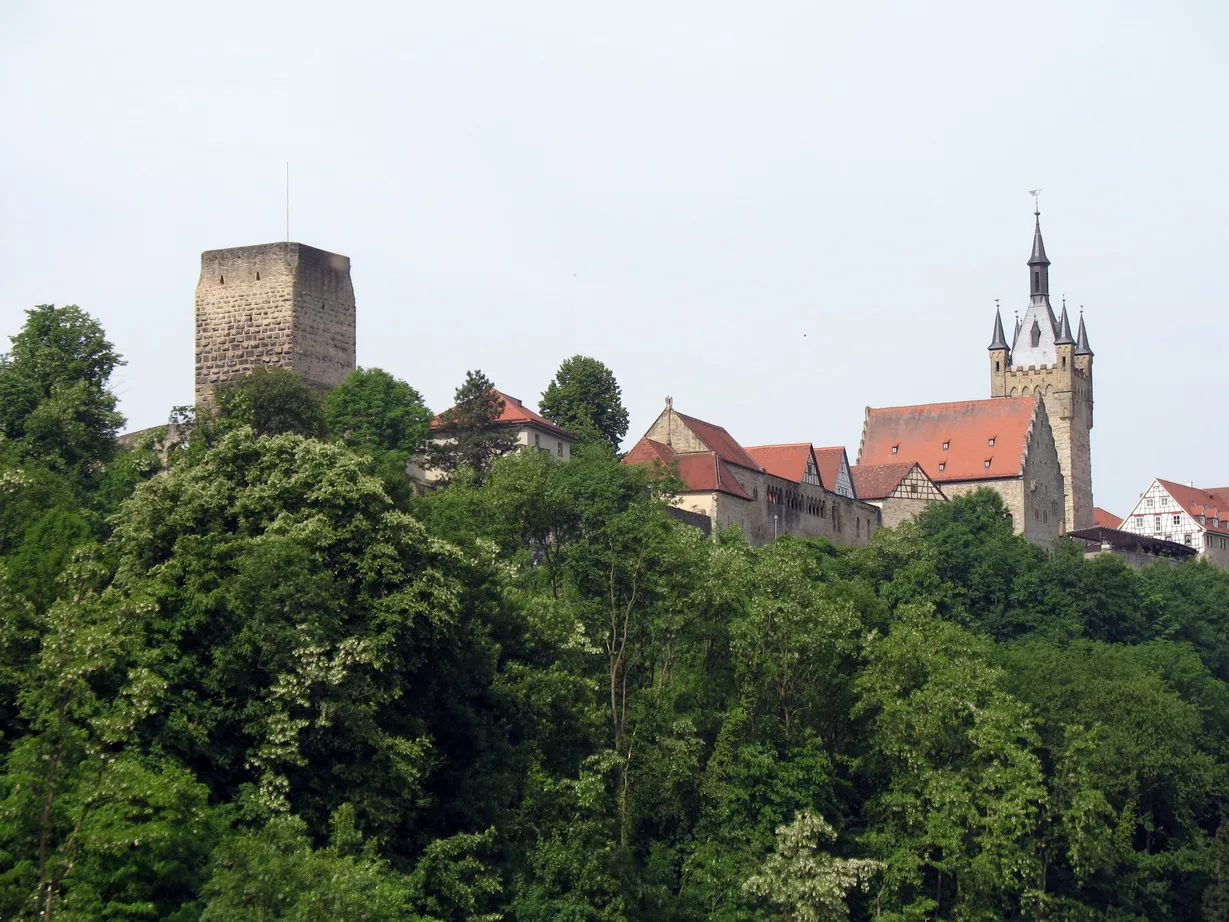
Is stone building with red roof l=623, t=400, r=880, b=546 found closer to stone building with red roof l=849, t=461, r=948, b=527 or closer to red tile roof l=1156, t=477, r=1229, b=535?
stone building with red roof l=849, t=461, r=948, b=527

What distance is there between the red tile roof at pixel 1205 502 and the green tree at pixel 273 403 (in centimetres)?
9392

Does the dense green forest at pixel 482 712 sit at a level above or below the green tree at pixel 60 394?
below

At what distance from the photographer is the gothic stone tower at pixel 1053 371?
120m

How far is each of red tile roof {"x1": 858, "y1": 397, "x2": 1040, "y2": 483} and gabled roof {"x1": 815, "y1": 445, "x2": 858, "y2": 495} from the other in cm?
1789

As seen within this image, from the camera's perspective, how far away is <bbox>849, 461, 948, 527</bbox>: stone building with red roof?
9156 cm

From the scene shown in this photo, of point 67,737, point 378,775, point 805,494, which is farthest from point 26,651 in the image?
point 805,494

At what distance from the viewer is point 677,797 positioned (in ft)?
128

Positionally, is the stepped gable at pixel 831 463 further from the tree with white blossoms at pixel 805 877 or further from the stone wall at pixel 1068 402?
the tree with white blossoms at pixel 805 877

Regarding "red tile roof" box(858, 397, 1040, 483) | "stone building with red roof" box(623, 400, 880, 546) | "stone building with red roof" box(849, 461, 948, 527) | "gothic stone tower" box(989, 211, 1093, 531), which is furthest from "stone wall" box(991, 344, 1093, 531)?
"stone building with red roof" box(623, 400, 880, 546)

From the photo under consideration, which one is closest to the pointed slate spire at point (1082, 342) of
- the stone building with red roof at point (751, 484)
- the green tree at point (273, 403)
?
the stone building with red roof at point (751, 484)

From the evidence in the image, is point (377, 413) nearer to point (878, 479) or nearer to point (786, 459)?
point (786, 459)

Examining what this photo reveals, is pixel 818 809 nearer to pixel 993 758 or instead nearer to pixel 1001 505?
pixel 993 758

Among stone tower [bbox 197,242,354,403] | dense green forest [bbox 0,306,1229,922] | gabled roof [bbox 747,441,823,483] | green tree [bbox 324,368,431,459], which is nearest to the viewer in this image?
dense green forest [bbox 0,306,1229,922]

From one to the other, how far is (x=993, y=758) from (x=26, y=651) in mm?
23488
